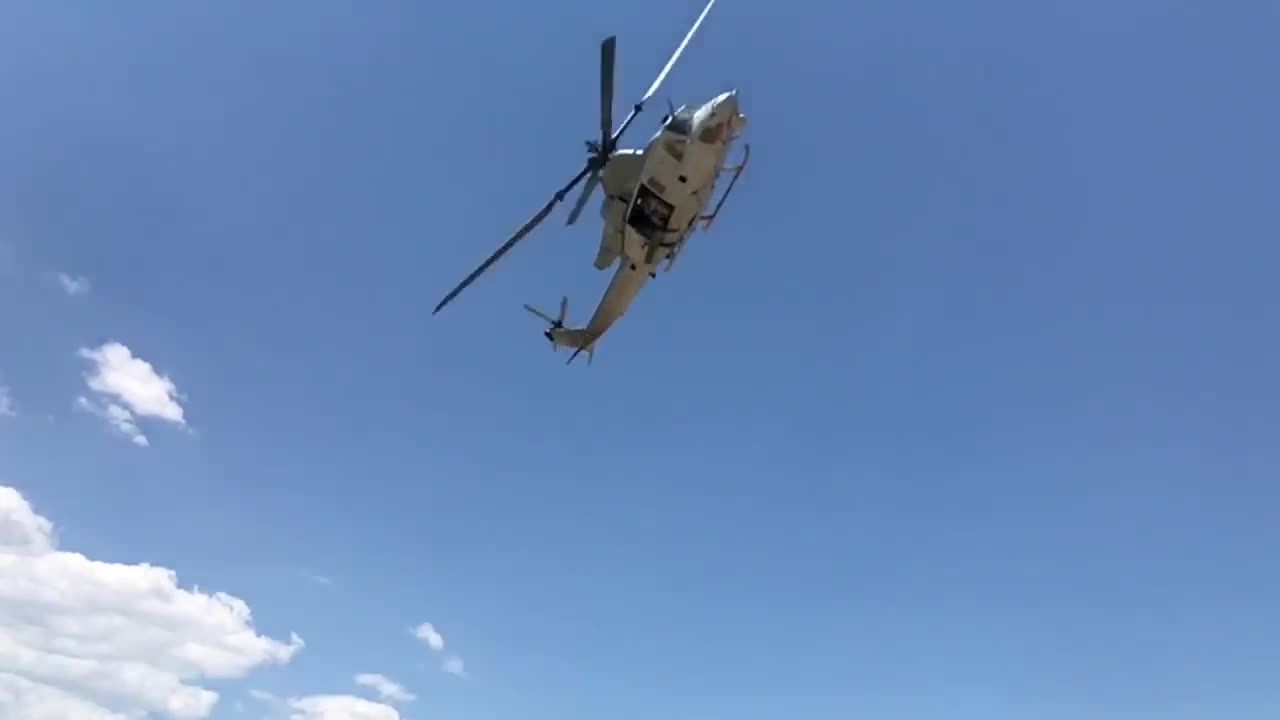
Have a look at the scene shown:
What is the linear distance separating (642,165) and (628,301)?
5.39 m

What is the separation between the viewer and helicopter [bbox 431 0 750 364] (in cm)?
3020

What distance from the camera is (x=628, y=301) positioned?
3522 cm

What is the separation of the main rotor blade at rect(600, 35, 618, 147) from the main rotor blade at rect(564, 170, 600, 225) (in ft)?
3.83

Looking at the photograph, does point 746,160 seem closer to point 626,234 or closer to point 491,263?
point 626,234

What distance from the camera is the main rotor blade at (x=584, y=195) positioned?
113 feet

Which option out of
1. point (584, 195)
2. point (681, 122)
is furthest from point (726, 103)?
point (584, 195)

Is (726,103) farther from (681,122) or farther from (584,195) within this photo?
(584,195)

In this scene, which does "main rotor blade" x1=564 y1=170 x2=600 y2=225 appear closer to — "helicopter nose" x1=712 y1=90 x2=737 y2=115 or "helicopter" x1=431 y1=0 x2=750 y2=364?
"helicopter" x1=431 y1=0 x2=750 y2=364

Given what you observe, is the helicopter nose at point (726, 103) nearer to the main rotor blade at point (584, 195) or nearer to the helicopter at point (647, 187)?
the helicopter at point (647, 187)

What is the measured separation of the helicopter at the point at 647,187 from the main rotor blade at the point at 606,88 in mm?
32

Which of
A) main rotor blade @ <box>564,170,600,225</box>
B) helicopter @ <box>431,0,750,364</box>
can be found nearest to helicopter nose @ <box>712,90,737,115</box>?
helicopter @ <box>431,0,750,364</box>

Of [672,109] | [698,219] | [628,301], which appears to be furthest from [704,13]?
[628,301]

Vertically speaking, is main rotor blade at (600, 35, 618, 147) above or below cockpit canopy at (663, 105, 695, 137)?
above

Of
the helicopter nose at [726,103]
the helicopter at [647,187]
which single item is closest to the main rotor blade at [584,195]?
the helicopter at [647,187]
